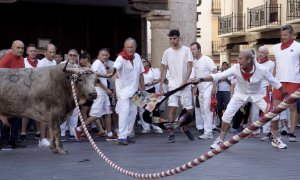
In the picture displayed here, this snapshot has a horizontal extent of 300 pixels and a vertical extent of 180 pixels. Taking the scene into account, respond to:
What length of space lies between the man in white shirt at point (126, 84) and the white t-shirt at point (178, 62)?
690 millimetres

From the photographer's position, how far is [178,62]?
1110 cm

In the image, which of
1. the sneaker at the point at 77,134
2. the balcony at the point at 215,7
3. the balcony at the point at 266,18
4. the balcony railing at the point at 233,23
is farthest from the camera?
the balcony at the point at 215,7

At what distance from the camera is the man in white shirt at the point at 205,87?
37.5ft

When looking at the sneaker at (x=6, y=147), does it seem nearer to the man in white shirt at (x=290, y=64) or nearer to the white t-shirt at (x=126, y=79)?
the white t-shirt at (x=126, y=79)

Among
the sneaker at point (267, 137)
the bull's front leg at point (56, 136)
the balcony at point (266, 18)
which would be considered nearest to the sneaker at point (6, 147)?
the bull's front leg at point (56, 136)

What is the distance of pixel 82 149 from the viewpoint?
9.88 meters

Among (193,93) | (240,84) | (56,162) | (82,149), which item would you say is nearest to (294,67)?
(240,84)

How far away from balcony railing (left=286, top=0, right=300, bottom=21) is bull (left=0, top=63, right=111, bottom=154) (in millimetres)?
23316

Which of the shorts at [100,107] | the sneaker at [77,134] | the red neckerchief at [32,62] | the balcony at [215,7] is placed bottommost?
the sneaker at [77,134]

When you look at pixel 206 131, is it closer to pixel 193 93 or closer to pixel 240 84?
pixel 193 93

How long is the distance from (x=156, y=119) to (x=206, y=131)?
1.33 m

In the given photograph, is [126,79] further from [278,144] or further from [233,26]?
[233,26]

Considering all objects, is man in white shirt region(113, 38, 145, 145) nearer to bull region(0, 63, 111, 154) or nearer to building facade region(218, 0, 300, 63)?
bull region(0, 63, 111, 154)

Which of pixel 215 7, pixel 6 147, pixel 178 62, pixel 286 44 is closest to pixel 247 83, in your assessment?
pixel 286 44
